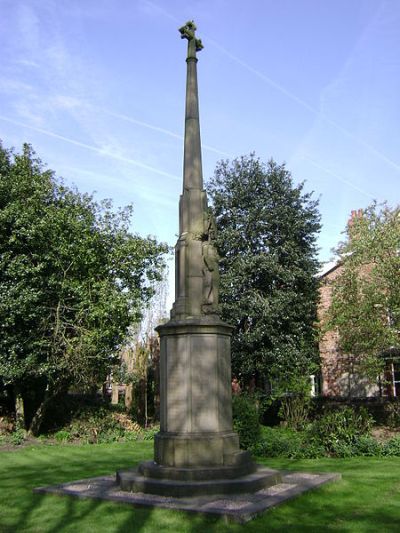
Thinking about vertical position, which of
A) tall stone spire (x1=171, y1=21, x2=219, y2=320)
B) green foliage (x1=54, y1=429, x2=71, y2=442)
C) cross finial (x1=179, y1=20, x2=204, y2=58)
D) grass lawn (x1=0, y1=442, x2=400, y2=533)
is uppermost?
cross finial (x1=179, y1=20, x2=204, y2=58)

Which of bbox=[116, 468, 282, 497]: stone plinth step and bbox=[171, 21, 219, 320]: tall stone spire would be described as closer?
bbox=[116, 468, 282, 497]: stone plinth step

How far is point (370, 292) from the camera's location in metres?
20.6

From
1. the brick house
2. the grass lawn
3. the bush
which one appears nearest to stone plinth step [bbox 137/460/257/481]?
the grass lawn

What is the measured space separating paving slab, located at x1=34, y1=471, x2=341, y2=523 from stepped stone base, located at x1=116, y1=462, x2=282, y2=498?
0.11 metres

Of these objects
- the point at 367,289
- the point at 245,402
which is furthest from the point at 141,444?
the point at 367,289

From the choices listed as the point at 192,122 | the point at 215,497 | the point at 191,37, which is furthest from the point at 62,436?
the point at 191,37

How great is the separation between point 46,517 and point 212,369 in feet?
12.5

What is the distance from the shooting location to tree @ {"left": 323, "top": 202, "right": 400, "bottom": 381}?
20.1 meters

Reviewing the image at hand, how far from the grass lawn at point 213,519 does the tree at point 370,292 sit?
7469 mm

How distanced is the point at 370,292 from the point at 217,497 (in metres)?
13.5

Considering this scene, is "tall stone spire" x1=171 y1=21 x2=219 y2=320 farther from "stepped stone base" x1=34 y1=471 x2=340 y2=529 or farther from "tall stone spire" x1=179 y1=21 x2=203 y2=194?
"stepped stone base" x1=34 y1=471 x2=340 y2=529

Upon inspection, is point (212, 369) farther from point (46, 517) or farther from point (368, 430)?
point (368, 430)

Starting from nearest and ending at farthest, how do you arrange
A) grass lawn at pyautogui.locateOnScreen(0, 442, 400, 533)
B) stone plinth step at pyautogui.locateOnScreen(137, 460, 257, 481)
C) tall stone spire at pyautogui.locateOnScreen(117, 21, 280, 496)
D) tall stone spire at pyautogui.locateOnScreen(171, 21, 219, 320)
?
grass lawn at pyautogui.locateOnScreen(0, 442, 400, 533) → stone plinth step at pyautogui.locateOnScreen(137, 460, 257, 481) → tall stone spire at pyautogui.locateOnScreen(117, 21, 280, 496) → tall stone spire at pyautogui.locateOnScreen(171, 21, 219, 320)

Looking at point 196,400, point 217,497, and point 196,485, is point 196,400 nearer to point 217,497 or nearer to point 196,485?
point 196,485
